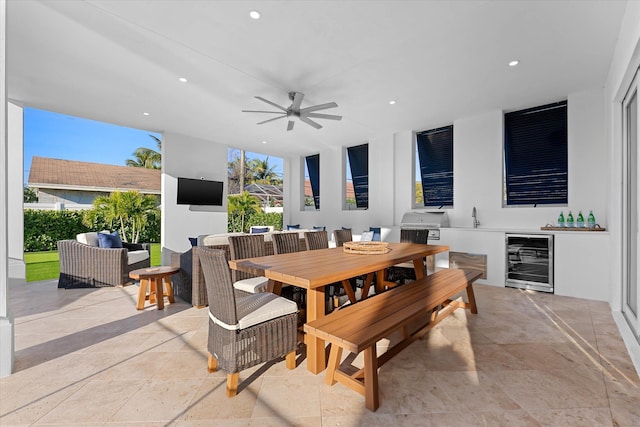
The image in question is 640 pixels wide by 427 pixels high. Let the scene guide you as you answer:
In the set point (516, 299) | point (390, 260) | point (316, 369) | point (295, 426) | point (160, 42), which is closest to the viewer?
point (295, 426)

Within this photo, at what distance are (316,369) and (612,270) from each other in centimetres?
380

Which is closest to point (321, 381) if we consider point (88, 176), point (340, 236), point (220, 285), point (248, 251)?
point (220, 285)

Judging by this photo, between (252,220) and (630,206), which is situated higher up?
(630,206)

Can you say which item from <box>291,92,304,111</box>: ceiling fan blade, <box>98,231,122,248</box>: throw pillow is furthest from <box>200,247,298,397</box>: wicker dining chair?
<box>98,231,122,248</box>: throw pillow

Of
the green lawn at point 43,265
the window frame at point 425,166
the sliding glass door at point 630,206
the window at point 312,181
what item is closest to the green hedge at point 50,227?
the green lawn at point 43,265

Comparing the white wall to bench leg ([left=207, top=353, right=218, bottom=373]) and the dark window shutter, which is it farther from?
bench leg ([left=207, top=353, right=218, bottom=373])

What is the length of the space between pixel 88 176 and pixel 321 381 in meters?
14.0

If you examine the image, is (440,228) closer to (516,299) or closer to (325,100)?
(516,299)

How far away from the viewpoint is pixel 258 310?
74.4 inches

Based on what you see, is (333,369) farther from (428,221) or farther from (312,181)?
(312,181)

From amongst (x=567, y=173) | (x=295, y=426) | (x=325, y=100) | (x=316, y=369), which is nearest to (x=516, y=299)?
(x=567, y=173)

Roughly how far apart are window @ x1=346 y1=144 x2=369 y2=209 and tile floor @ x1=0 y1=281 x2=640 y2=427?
469 centimetres

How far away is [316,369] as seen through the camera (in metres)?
1.97

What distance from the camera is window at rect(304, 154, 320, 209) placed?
27.6 ft
